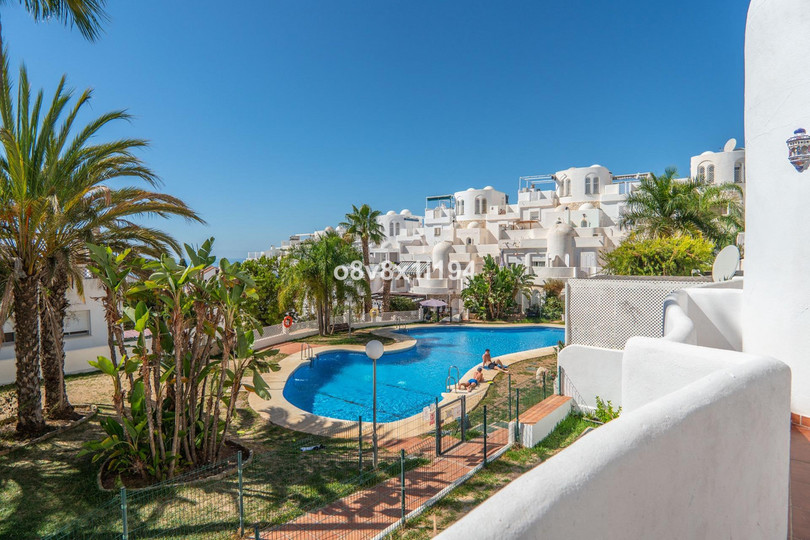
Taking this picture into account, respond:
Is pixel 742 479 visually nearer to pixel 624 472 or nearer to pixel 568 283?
pixel 624 472

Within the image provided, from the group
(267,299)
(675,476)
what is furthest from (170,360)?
(267,299)

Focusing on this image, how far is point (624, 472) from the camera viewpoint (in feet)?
7.16

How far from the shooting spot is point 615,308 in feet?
47.1

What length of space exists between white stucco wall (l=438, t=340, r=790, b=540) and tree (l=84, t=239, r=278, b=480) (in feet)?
27.9

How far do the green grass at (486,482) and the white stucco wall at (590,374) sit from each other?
90 cm

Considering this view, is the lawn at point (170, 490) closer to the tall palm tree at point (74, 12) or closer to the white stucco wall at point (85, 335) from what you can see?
the white stucco wall at point (85, 335)

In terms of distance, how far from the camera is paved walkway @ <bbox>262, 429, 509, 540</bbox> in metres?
7.52

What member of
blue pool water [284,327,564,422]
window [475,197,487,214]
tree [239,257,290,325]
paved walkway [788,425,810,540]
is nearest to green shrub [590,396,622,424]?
blue pool water [284,327,564,422]

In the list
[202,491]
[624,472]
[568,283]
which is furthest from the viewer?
[568,283]

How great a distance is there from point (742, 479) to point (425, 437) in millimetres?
9952

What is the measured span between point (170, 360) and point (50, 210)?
175 inches

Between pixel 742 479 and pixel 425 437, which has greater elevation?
pixel 742 479

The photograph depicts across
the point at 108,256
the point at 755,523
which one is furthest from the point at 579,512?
the point at 108,256

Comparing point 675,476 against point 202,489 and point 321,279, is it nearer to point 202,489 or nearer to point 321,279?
point 202,489
